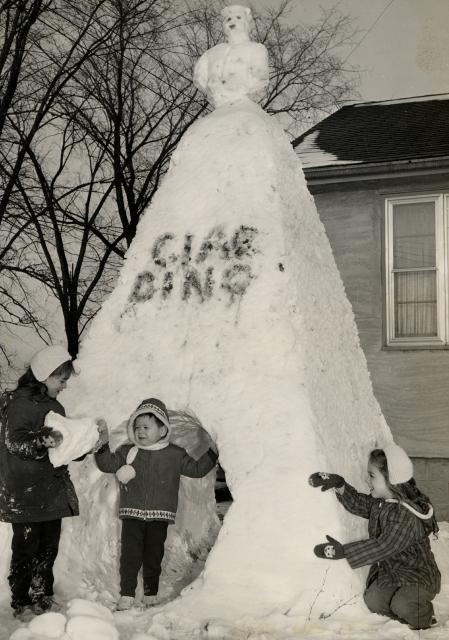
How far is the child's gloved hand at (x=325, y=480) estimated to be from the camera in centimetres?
422

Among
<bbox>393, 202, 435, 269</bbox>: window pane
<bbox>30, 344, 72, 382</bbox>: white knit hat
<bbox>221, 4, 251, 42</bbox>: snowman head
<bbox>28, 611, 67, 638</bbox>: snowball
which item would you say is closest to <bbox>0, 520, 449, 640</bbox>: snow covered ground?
<bbox>28, 611, 67, 638</bbox>: snowball

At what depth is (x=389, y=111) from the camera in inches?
407

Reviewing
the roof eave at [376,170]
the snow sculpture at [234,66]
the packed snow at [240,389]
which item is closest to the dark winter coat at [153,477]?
the packed snow at [240,389]

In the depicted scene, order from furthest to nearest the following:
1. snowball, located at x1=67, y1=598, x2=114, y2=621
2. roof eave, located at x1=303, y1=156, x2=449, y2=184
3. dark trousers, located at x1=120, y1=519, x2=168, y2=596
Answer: roof eave, located at x1=303, y1=156, x2=449, y2=184 < dark trousers, located at x1=120, y1=519, x2=168, y2=596 < snowball, located at x1=67, y1=598, x2=114, y2=621

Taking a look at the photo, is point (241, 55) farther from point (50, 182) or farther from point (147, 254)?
point (50, 182)

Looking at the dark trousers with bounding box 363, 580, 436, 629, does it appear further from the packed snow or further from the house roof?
the house roof

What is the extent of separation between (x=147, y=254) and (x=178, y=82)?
9331 millimetres

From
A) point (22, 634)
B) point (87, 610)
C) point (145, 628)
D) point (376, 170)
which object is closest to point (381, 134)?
point (376, 170)

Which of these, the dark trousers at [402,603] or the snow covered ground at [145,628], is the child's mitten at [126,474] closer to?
the snow covered ground at [145,628]

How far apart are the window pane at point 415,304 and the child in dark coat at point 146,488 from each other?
4.60 m

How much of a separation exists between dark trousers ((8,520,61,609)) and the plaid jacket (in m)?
1.66

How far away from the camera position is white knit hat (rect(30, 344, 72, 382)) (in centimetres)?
449

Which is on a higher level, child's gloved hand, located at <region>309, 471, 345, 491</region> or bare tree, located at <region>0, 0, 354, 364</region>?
bare tree, located at <region>0, 0, 354, 364</region>

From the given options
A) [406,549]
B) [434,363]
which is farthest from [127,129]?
[406,549]
